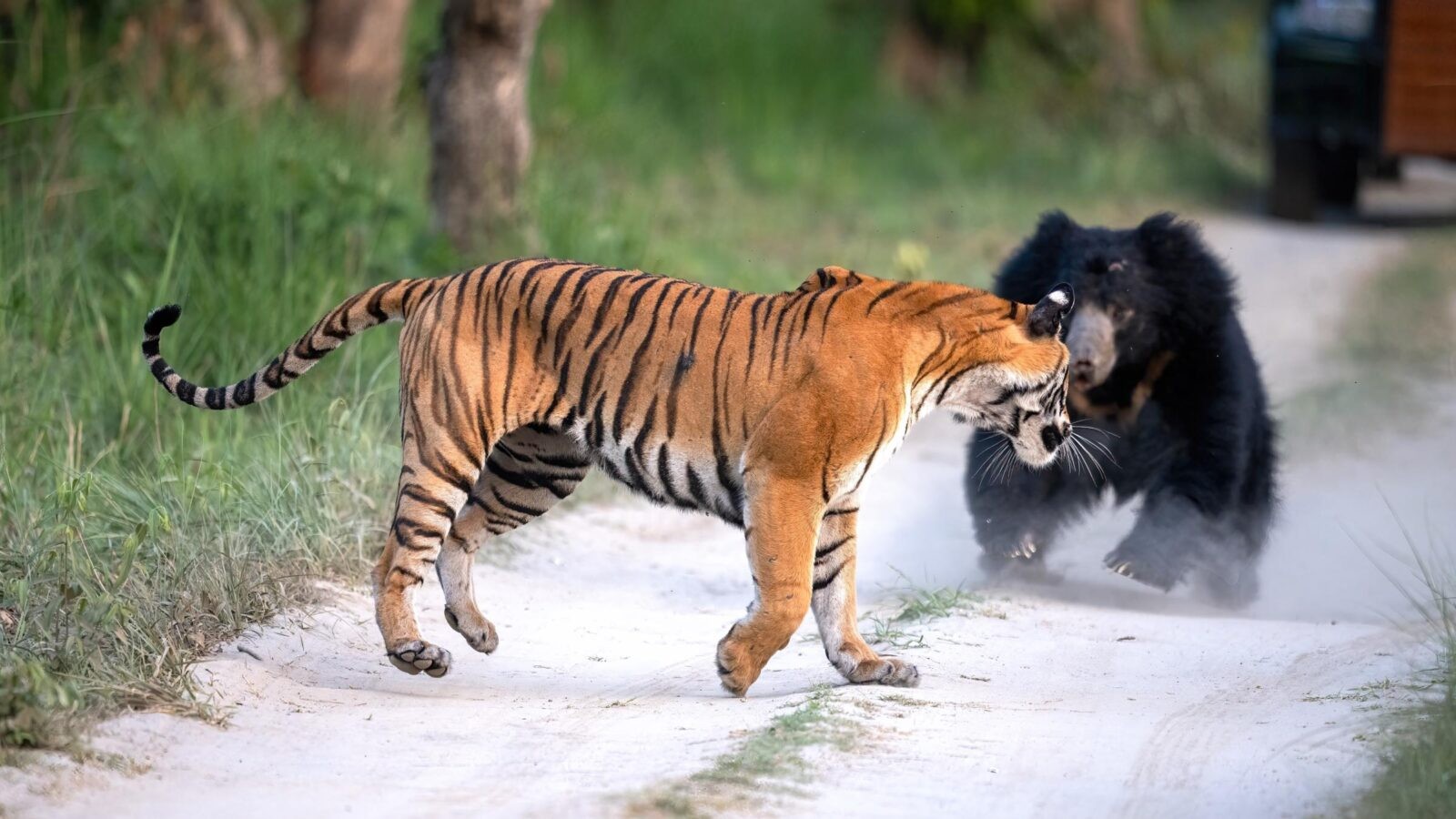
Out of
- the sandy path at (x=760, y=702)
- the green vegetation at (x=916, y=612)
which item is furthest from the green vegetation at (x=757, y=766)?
the green vegetation at (x=916, y=612)

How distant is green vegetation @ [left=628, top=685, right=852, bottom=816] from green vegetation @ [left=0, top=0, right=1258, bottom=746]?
4.12 feet

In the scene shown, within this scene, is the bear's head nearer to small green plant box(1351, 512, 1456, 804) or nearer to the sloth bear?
the sloth bear

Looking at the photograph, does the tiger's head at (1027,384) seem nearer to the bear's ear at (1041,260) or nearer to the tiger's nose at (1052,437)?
the tiger's nose at (1052,437)

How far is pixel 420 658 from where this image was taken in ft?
14.2

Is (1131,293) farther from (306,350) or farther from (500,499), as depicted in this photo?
(306,350)

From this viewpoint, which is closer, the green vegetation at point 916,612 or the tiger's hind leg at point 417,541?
the tiger's hind leg at point 417,541

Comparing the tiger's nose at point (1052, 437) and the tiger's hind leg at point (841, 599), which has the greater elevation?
the tiger's nose at point (1052, 437)

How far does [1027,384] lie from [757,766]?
1.32m

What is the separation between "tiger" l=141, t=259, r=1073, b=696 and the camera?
4238 mm

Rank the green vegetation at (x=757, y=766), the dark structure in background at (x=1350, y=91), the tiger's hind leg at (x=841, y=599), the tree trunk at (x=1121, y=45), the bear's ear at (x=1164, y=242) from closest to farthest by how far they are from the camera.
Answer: the green vegetation at (x=757, y=766), the tiger's hind leg at (x=841, y=599), the bear's ear at (x=1164, y=242), the dark structure in background at (x=1350, y=91), the tree trunk at (x=1121, y=45)

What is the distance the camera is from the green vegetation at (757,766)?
3480mm

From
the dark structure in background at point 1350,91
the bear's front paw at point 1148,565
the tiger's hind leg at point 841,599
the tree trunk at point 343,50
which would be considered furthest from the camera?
the dark structure in background at point 1350,91

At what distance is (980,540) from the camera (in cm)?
610

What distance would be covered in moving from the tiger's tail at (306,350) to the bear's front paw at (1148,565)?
8.54 ft
